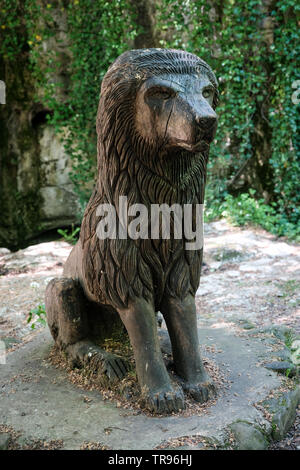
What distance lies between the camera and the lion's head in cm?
185

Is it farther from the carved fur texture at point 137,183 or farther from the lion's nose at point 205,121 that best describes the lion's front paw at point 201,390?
the lion's nose at point 205,121

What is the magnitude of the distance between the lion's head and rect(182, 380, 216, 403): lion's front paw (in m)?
0.98

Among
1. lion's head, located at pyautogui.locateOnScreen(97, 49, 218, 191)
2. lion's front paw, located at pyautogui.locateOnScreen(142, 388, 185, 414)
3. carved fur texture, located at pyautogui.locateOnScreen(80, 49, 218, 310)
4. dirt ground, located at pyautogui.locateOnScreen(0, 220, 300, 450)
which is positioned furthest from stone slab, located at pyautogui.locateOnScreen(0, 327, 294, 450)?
lion's head, located at pyautogui.locateOnScreen(97, 49, 218, 191)

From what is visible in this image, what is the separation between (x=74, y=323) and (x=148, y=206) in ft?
2.75

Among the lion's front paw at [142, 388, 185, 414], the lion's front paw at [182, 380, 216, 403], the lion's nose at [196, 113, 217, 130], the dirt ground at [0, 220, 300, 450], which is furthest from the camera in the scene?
the dirt ground at [0, 220, 300, 450]

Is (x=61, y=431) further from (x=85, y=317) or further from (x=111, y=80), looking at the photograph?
(x=111, y=80)

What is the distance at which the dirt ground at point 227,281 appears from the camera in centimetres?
372

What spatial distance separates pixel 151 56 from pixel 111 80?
7.8 inches

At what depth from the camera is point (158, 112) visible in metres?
1.92

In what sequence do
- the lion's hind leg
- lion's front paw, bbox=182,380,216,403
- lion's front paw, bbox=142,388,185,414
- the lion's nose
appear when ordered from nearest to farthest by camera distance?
the lion's nose → lion's front paw, bbox=142,388,185,414 → lion's front paw, bbox=182,380,216,403 → the lion's hind leg

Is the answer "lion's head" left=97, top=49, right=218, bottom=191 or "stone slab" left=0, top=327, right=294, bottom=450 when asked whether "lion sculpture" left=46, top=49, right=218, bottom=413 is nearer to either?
"lion's head" left=97, top=49, right=218, bottom=191

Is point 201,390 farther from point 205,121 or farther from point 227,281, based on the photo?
point 227,281

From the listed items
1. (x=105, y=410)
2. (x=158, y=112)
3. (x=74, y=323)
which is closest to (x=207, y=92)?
(x=158, y=112)

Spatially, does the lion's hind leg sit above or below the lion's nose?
below
